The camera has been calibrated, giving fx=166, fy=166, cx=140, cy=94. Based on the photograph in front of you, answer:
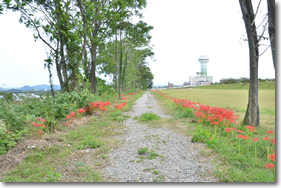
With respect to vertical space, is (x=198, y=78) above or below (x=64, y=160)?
above

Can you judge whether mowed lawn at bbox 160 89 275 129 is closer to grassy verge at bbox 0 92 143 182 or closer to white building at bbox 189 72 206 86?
white building at bbox 189 72 206 86

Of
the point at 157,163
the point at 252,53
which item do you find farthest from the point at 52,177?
the point at 252,53

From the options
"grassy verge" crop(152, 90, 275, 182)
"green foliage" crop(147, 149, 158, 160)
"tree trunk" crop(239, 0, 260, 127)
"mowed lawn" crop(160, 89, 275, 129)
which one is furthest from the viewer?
"tree trunk" crop(239, 0, 260, 127)

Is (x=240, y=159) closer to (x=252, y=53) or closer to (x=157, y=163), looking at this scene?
(x=157, y=163)

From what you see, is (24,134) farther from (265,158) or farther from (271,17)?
(271,17)

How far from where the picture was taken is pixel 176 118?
273 inches

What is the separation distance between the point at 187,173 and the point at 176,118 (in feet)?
14.6

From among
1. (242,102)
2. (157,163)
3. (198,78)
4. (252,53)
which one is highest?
(252,53)

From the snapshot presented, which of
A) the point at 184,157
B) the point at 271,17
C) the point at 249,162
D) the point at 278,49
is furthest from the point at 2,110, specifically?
the point at 271,17

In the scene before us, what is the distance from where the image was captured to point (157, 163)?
2.92 m

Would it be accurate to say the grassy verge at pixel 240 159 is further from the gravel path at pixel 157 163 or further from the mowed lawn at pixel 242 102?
the mowed lawn at pixel 242 102

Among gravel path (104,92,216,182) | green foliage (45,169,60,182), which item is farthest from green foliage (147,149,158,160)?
green foliage (45,169,60,182)

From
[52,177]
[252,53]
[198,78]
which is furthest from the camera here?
[198,78]

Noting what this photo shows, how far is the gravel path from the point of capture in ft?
8.04
